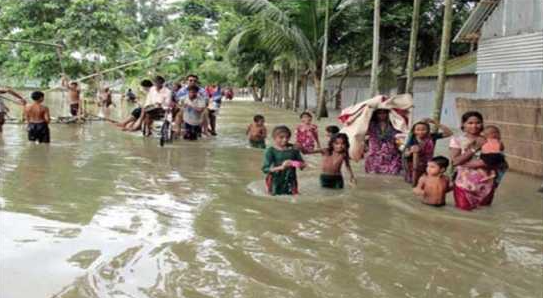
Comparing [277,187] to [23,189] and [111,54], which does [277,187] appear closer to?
[23,189]

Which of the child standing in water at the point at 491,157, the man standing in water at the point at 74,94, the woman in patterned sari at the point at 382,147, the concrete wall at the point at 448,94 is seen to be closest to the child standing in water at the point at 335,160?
the woman in patterned sari at the point at 382,147

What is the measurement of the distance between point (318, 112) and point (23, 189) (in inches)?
745

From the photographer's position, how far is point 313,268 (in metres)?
5.00

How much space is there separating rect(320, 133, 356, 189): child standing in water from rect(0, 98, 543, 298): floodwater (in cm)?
25

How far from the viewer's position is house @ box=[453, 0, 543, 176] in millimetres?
10984

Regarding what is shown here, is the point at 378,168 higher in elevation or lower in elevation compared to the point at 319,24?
lower

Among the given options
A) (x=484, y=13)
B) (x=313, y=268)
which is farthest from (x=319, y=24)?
(x=313, y=268)

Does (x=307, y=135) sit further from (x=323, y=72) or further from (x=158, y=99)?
(x=323, y=72)

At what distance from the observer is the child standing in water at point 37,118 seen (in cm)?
1330

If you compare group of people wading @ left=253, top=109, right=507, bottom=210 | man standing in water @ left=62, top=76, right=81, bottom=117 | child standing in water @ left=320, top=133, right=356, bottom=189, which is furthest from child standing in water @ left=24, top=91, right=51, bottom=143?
child standing in water @ left=320, top=133, right=356, bottom=189

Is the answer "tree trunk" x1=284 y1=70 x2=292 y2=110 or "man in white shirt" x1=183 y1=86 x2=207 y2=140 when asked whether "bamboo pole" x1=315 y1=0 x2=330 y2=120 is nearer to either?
"man in white shirt" x1=183 y1=86 x2=207 y2=140

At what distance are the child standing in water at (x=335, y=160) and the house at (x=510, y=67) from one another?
3954 millimetres

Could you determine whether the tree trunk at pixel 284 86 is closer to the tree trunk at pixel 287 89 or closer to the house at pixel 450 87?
the tree trunk at pixel 287 89

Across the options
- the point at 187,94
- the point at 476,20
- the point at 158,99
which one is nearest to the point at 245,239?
the point at 158,99
